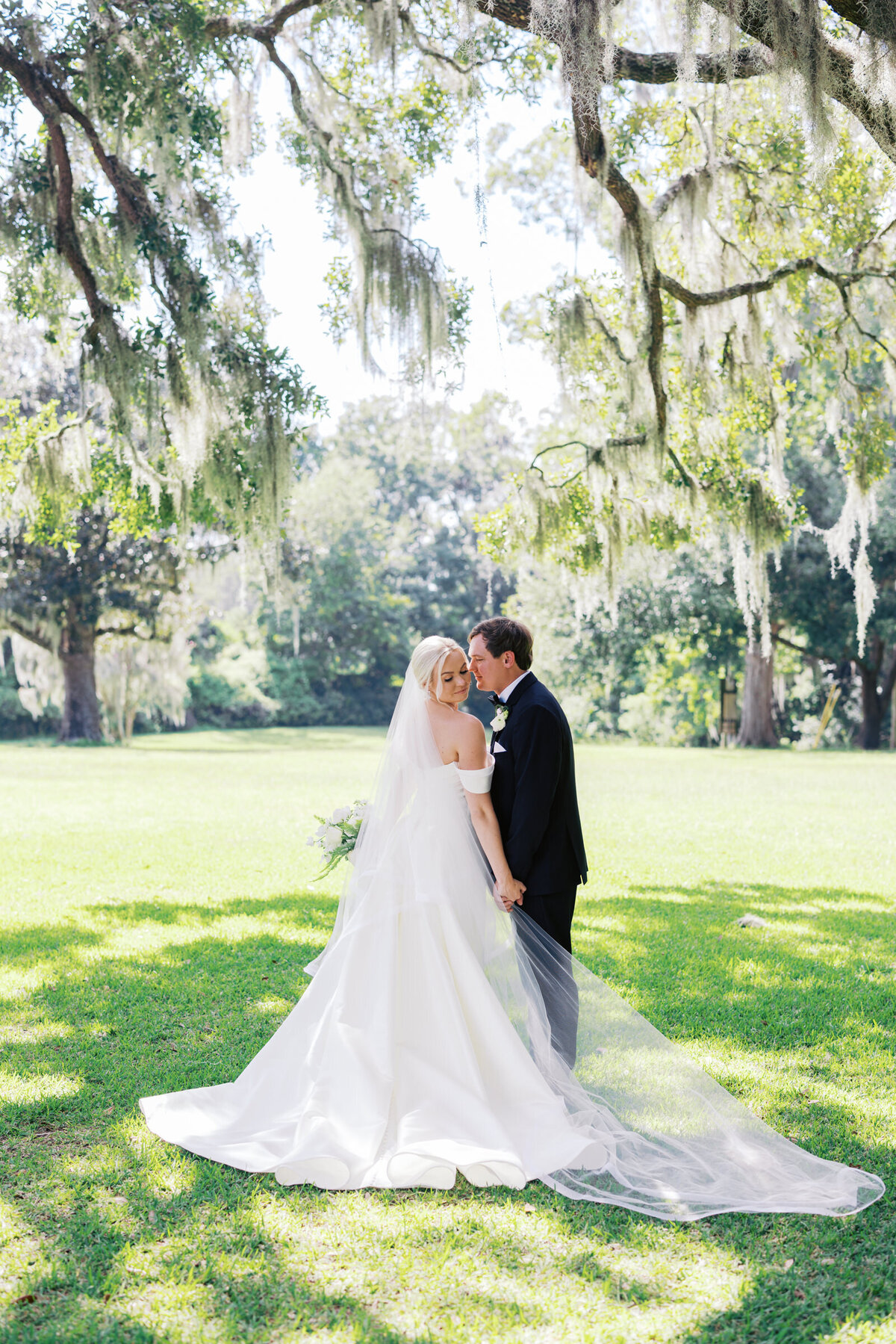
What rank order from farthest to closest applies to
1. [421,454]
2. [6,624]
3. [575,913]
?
[421,454] → [6,624] → [575,913]

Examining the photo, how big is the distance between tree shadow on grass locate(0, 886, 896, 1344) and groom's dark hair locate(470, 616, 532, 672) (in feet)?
5.69

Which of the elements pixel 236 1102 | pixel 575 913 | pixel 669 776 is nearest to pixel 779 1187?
pixel 236 1102

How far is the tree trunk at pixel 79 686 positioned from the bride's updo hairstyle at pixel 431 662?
2143 centimetres

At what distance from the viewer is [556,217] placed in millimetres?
15797

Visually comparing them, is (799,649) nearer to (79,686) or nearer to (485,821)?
(79,686)

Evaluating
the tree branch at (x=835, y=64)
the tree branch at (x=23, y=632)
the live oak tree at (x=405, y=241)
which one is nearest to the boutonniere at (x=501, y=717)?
the tree branch at (x=835, y=64)

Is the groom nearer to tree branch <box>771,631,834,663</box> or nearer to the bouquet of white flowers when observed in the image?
the bouquet of white flowers

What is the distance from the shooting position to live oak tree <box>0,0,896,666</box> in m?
7.44

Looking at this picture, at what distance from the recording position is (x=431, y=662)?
3.71 meters

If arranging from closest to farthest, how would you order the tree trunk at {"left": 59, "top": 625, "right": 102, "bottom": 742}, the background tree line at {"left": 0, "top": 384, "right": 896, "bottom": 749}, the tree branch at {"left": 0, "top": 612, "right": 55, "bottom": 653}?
the background tree line at {"left": 0, "top": 384, "right": 896, "bottom": 749}
the tree branch at {"left": 0, "top": 612, "right": 55, "bottom": 653}
the tree trunk at {"left": 59, "top": 625, "right": 102, "bottom": 742}

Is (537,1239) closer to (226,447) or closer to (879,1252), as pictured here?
(879,1252)

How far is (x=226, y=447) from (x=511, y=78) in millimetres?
3950

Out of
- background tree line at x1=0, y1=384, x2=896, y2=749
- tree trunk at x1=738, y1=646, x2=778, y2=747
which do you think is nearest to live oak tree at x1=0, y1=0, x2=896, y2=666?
background tree line at x1=0, y1=384, x2=896, y2=749

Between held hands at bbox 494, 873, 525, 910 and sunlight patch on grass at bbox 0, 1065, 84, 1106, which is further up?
held hands at bbox 494, 873, 525, 910
